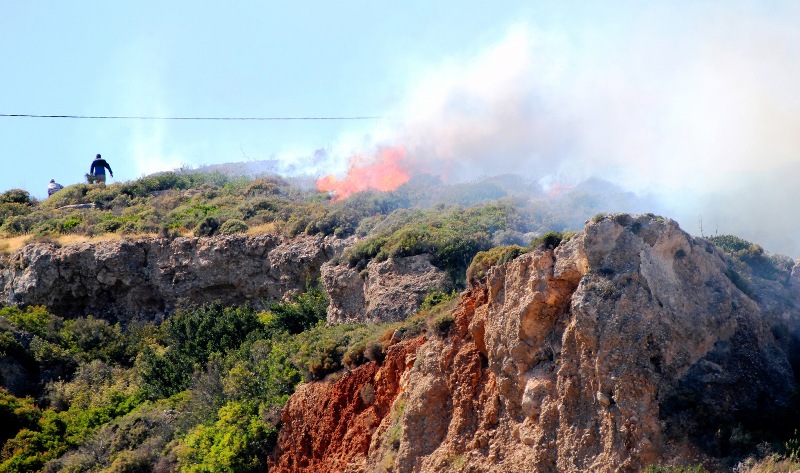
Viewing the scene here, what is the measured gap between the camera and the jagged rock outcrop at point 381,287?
108 feet

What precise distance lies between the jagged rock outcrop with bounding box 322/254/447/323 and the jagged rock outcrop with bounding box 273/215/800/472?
1024 centimetres

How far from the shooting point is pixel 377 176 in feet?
182

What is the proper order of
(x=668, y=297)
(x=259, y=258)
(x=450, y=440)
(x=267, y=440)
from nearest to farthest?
(x=668, y=297), (x=450, y=440), (x=267, y=440), (x=259, y=258)

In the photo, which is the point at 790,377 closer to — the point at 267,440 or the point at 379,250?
the point at 267,440

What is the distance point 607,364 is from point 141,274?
29.3 metres

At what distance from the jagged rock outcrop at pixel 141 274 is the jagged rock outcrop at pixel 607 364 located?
20.7 m

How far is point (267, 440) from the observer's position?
26.6 m

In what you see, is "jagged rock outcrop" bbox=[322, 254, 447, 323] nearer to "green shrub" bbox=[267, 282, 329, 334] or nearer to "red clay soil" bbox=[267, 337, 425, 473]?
"green shrub" bbox=[267, 282, 329, 334]

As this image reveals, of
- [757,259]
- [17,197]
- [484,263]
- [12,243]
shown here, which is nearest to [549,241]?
[484,263]

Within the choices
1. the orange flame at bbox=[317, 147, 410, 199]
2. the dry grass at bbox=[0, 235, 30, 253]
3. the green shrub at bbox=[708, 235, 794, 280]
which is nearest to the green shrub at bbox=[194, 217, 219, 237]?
the dry grass at bbox=[0, 235, 30, 253]

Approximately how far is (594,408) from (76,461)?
16.7 metres

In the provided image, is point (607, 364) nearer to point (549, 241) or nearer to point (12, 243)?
point (549, 241)

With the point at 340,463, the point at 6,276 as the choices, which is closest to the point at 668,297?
the point at 340,463

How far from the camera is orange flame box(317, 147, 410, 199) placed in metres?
54.4
